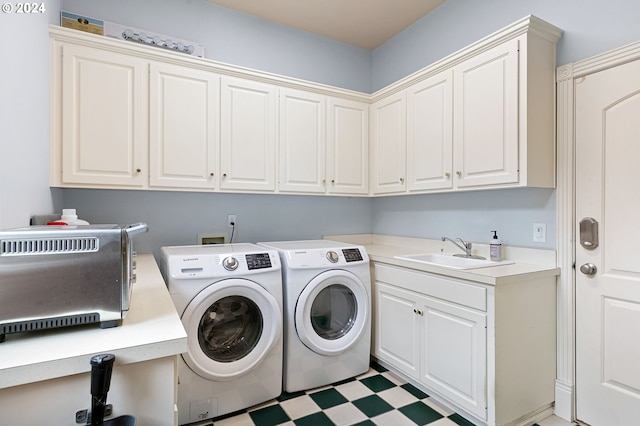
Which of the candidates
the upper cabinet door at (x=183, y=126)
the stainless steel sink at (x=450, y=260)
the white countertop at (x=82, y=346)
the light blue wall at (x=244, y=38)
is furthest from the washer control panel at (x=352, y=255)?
the light blue wall at (x=244, y=38)

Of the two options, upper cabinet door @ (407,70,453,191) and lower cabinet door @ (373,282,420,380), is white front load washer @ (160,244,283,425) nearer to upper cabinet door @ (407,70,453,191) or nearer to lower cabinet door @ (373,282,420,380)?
lower cabinet door @ (373,282,420,380)

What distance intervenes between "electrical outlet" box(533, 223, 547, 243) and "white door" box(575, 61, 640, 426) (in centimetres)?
17

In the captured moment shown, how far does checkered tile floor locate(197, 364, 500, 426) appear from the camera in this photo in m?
1.90

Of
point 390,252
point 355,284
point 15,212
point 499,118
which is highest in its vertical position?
point 499,118

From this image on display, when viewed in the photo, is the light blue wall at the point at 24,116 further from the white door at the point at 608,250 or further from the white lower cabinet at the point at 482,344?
the white door at the point at 608,250

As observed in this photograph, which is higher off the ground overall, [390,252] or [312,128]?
[312,128]

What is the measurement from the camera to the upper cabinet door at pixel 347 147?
9.32 feet

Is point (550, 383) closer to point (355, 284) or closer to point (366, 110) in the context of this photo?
point (355, 284)

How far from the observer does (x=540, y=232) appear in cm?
204

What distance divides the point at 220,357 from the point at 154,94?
1692mm

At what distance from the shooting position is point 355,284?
2357 mm

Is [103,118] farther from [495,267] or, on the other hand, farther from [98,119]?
[495,267]

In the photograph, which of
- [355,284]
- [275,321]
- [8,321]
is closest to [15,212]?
[8,321]

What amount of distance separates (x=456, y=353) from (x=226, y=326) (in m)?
1.34
